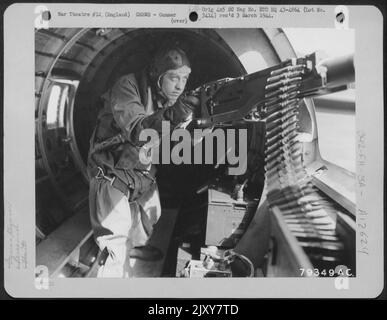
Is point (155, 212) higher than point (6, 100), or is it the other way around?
point (6, 100)

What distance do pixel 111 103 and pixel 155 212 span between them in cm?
32

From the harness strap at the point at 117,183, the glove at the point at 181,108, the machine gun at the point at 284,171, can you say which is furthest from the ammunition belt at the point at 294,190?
the harness strap at the point at 117,183

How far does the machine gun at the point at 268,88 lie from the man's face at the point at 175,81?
0.04 meters

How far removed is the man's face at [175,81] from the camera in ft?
4.84

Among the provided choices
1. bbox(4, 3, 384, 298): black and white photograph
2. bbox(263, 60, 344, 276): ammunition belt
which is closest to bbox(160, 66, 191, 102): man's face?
bbox(4, 3, 384, 298): black and white photograph

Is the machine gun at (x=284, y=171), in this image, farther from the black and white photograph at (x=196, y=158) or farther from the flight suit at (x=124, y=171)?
the flight suit at (x=124, y=171)

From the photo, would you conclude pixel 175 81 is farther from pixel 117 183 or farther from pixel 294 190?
pixel 294 190

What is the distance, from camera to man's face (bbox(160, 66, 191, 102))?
148 centimetres

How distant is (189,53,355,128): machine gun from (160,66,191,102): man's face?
0.14ft

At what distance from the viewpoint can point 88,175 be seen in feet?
4.92
